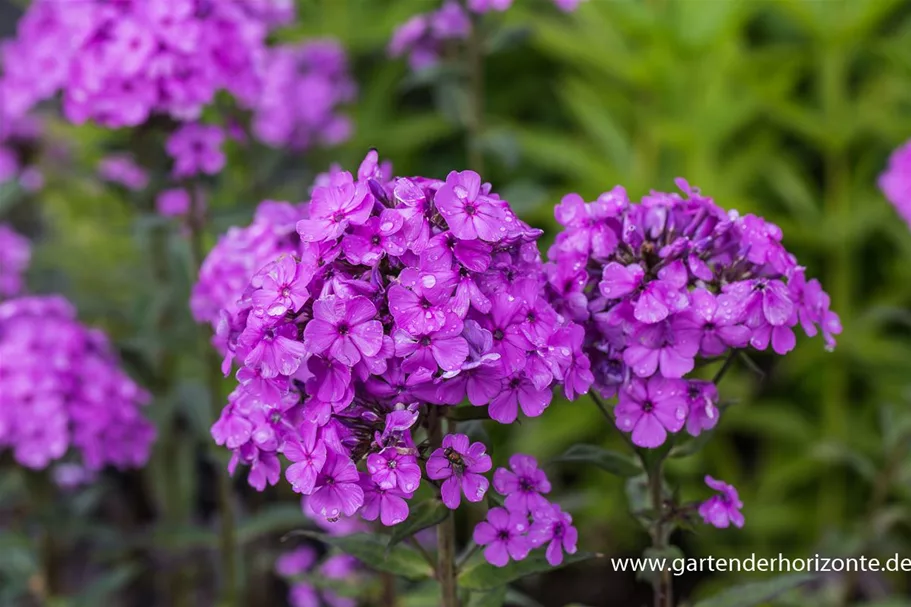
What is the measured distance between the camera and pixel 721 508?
1.49 m

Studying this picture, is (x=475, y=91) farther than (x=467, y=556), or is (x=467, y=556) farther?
(x=475, y=91)

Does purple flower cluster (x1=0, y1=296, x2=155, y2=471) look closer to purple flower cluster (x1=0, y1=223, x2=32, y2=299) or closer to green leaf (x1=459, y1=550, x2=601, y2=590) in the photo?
purple flower cluster (x1=0, y1=223, x2=32, y2=299)

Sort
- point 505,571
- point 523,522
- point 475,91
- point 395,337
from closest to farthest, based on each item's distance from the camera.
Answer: point 395,337
point 523,522
point 505,571
point 475,91

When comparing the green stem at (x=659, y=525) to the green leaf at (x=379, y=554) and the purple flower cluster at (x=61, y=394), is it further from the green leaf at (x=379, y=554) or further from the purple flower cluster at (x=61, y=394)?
the purple flower cluster at (x=61, y=394)

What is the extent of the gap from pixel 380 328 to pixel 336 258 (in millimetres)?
151

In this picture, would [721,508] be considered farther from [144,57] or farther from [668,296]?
[144,57]

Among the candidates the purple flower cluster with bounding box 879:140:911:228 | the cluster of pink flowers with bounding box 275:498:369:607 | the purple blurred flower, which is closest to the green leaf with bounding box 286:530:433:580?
the cluster of pink flowers with bounding box 275:498:369:607

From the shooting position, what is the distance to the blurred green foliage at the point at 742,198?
329 centimetres

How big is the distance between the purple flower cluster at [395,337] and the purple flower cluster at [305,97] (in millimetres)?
1939

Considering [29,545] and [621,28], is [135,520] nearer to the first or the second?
[29,545]

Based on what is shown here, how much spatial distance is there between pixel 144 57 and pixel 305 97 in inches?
53.1

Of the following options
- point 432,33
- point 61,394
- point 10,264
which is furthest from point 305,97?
point 61,394

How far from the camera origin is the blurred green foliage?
10.8 feet

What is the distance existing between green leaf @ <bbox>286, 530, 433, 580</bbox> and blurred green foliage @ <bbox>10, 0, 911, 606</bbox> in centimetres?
145
